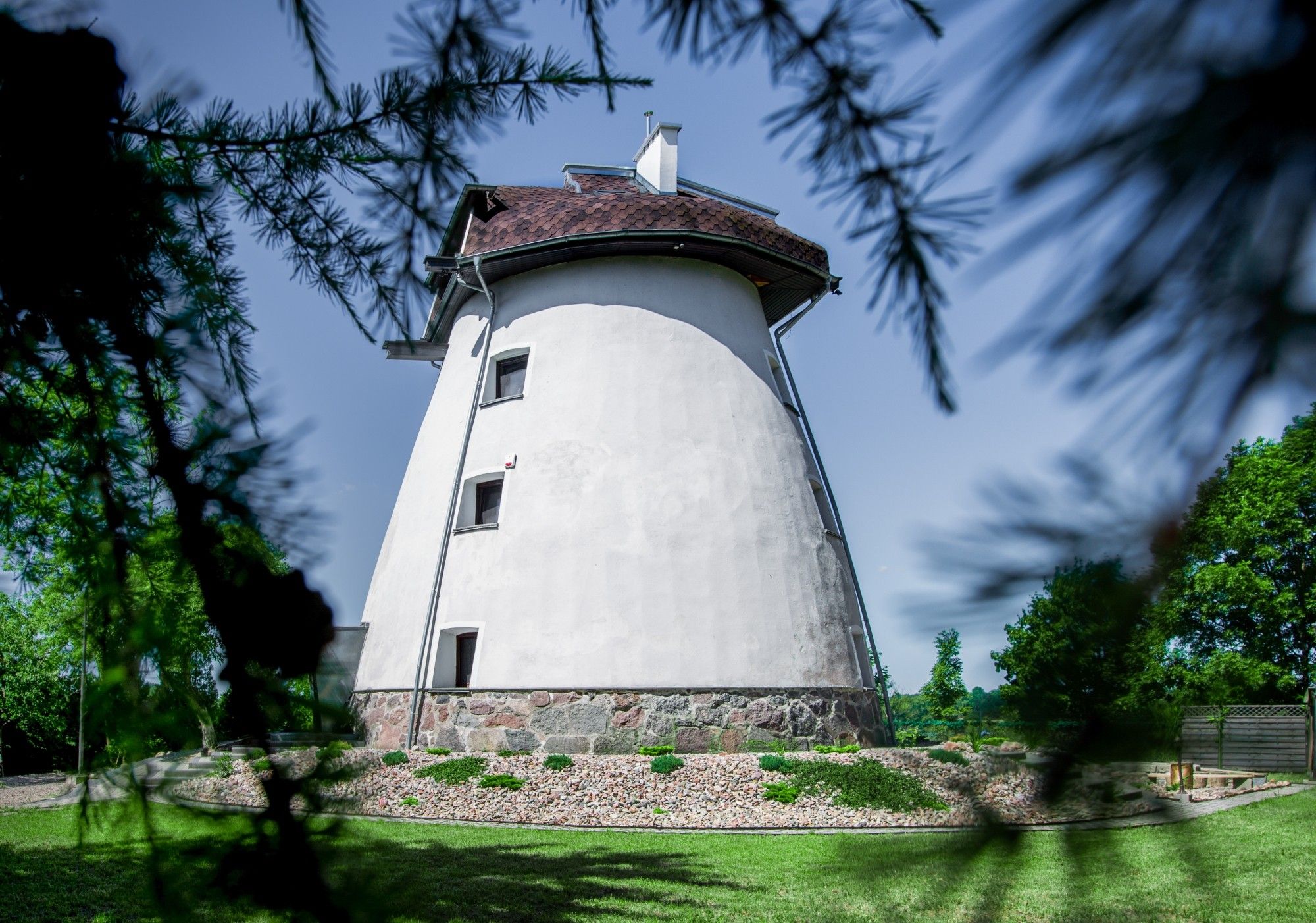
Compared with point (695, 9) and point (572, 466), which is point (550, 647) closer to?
point (572, 466)

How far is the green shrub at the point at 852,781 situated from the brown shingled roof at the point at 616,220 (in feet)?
25.3

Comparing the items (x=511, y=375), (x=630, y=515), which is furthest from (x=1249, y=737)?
(x=511, y=375)

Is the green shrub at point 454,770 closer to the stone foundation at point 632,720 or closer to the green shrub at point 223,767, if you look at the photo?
the stone foundation at point 632,720

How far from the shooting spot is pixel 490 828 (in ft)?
27.5

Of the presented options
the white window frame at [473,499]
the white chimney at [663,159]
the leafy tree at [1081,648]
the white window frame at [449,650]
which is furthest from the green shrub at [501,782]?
the white chimney at [663,159]

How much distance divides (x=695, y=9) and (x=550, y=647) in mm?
10849

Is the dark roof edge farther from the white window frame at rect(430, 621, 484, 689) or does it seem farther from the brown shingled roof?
the white window frame at rect(430, 621, 484, 689)

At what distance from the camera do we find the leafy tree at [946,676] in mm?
800

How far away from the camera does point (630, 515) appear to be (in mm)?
12312

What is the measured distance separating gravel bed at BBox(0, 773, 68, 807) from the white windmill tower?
4.07m

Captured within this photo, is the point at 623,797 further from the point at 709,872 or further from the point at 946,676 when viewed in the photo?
the point at 946,676

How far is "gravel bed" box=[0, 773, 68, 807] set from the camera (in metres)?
11.3

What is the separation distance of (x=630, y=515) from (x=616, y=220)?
14.8 ft

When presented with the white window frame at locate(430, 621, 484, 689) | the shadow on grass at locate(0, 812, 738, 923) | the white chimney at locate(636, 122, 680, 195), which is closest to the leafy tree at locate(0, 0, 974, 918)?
the shadow on grass at locate(0, 812, 738, 923)
